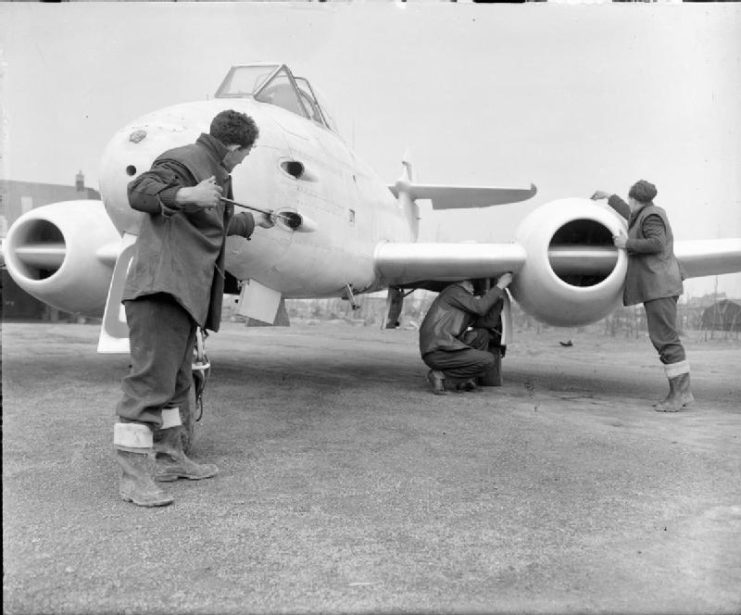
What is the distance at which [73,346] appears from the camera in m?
9.98

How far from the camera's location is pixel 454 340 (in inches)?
246

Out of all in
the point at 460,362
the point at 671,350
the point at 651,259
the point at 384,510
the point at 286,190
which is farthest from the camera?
the point at 460,362

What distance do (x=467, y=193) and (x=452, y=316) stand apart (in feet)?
19.0

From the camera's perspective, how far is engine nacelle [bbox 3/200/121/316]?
6555mm

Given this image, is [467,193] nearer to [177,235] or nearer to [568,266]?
[568,266]

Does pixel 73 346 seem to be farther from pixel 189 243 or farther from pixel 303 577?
pixel 303 577

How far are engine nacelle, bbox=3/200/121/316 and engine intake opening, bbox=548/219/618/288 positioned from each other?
454 centimetres

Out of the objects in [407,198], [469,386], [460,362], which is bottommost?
[469,386]

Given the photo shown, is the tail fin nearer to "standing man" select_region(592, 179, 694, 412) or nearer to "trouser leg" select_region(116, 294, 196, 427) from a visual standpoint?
"standing man" select_region(592, 179, 694, 412)

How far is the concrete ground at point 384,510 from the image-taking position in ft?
6.05

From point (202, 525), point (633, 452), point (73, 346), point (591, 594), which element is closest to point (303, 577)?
point (202, 525)

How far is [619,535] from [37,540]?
2102 mm

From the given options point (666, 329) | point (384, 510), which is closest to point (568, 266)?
point (666, 329)

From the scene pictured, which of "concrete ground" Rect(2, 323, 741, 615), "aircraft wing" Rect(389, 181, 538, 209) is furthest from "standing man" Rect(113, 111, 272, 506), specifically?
"aircraft wing" Rect(389, 181, 538, 209)
